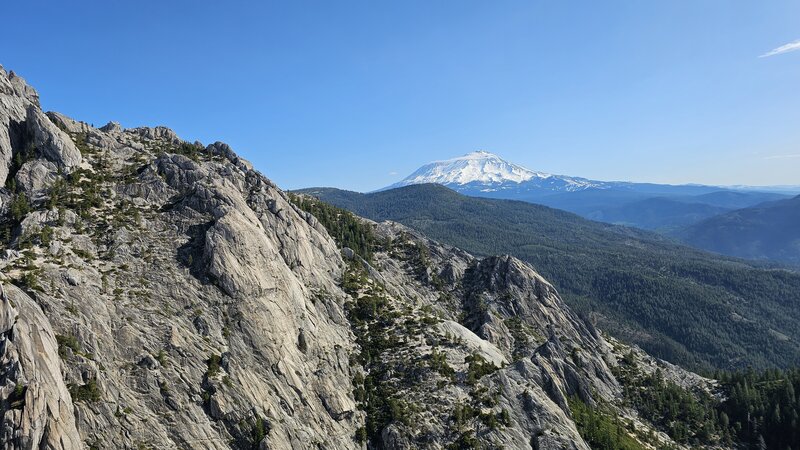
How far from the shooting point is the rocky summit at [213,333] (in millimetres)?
57094

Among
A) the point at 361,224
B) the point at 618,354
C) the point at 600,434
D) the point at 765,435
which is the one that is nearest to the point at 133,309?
the point at 600,434

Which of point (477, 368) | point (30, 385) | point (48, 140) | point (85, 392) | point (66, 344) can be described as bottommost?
point (477, 368)

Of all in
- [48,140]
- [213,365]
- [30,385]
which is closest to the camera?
[30,385]

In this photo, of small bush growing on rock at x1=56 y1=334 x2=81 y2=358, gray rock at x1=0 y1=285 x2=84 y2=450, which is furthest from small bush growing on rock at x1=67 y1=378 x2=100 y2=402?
small bush growing on rock at x1=56 y1=334 x2=81 y2=358

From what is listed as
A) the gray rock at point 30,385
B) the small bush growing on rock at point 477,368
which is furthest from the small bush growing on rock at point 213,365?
the small bush growing on rock at point 477,368

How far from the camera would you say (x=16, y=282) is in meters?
61.0

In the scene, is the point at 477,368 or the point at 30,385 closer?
the point at 30,385

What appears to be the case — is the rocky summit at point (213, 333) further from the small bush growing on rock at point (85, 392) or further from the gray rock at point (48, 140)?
the gray rock at point (48, 140)

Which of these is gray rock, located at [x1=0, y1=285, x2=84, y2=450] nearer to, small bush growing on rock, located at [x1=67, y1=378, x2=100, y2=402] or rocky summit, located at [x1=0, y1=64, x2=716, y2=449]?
rocky summit, located at [x1=0, y1=64, x2=716, y2=449]

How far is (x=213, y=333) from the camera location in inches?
2958

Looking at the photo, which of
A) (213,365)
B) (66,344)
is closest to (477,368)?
(213,365)

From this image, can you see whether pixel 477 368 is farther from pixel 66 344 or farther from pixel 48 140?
pixel 48 140

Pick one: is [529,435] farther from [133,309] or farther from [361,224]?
[361,224]

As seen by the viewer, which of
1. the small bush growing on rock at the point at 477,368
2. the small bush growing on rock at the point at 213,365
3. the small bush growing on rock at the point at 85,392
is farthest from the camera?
the small bush growing on rock at the point at 477,368
